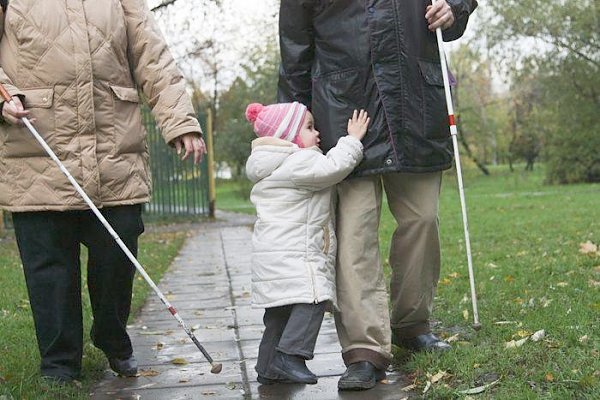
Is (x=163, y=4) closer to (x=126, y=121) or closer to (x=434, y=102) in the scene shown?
(x=126, y=121)

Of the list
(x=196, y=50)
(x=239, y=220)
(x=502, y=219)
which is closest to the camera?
(x=502, y=219)

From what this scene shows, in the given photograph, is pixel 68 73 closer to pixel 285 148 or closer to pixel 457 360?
pixel 285 148

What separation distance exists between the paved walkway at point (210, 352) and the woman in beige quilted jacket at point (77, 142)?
1.23ft

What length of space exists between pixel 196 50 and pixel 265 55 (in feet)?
29.6

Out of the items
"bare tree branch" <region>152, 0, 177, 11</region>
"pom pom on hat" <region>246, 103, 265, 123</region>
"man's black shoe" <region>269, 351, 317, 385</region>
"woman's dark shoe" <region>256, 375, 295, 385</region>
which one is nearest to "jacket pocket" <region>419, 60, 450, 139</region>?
"pom pom on hat" <region>246, 103, 265, 123</region>

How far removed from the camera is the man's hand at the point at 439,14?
154 inches

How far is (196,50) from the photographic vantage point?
2184 centimetres

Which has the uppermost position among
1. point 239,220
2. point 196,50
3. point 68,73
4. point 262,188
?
point 196,50

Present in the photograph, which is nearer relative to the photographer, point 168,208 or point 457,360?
point 457,360

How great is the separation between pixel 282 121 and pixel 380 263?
0.80m

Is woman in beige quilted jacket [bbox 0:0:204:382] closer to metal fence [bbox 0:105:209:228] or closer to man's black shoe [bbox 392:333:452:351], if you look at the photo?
man's black shoe [bbox 392:333:452:351]

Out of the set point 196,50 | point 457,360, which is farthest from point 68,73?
point 196,50

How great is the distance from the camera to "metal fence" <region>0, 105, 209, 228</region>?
53.2ft

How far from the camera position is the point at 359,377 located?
3.72 m
